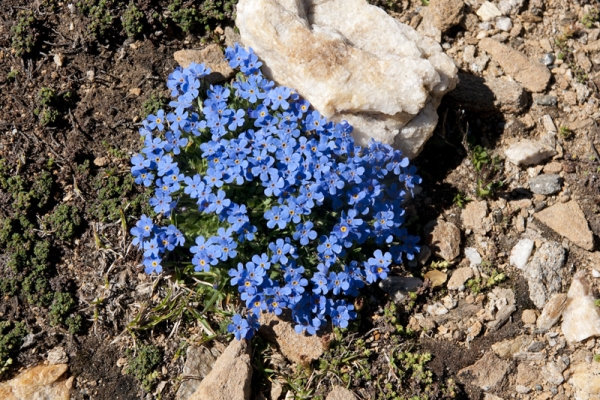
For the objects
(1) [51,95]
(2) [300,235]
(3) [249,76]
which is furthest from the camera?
(1) [51,95]

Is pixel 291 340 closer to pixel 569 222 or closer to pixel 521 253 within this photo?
pixel 521 253

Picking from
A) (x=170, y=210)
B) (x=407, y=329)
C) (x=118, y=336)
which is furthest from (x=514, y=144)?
(x=118, y=336)

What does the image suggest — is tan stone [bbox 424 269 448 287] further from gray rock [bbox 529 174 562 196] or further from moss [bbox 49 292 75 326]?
moss [bbox 49 292 75 326]

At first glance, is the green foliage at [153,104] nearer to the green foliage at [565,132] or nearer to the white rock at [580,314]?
the green foliage at [565,132]

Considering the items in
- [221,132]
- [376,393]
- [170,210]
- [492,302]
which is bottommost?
[376,393]

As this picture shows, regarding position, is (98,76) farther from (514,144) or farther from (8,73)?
(514,144)

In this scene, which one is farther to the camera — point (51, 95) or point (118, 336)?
point (51, 95)

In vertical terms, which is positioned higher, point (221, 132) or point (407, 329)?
point (221, 132)

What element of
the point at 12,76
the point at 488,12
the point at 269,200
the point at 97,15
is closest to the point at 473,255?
the point at 269,200
